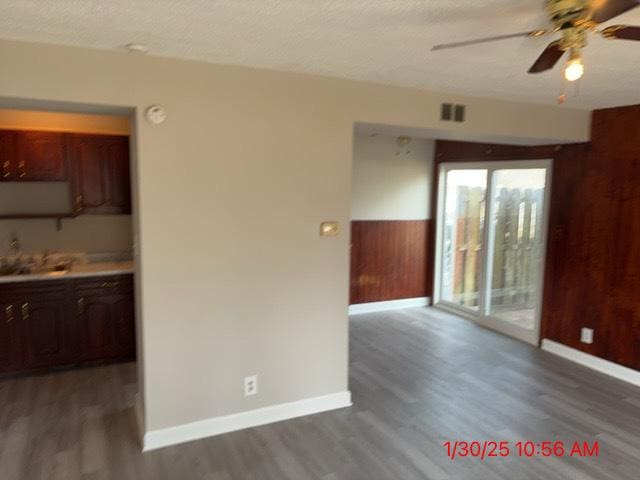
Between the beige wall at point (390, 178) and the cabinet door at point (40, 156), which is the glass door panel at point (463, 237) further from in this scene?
the cabinet door at point (40, 156)

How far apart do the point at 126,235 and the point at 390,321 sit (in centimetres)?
322

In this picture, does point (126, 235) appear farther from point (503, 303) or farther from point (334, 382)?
point (503, 303)

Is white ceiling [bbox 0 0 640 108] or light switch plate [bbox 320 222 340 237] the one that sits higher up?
white ceiling [bbox 0 0 640 108]

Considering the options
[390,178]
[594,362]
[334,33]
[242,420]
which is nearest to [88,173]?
[242,420]

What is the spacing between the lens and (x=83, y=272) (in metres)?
3.99

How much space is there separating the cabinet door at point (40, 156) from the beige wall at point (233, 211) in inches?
74.9

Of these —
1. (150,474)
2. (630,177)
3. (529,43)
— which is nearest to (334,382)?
(150,474)

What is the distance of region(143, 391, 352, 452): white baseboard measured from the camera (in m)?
2.89

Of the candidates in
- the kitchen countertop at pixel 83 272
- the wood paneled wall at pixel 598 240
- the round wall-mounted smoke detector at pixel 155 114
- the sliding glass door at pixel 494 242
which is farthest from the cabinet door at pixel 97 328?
the wood paneled wall at pixel 598 240

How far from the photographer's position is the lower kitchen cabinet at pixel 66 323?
379 centimetres

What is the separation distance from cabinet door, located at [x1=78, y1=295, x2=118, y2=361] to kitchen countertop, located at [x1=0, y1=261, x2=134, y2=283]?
0.22 metres

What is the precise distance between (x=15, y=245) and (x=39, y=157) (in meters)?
0.91

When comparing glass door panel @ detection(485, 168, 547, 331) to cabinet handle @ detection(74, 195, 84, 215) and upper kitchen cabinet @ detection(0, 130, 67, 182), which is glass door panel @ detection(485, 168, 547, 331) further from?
upper kitchen cabinet @ detection(0, 130, 67, 182)

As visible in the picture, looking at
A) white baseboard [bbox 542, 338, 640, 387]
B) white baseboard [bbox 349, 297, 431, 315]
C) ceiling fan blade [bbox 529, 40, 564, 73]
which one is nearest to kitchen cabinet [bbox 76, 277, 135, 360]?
white baseboard [bbox 349, 297, 431, 315]
